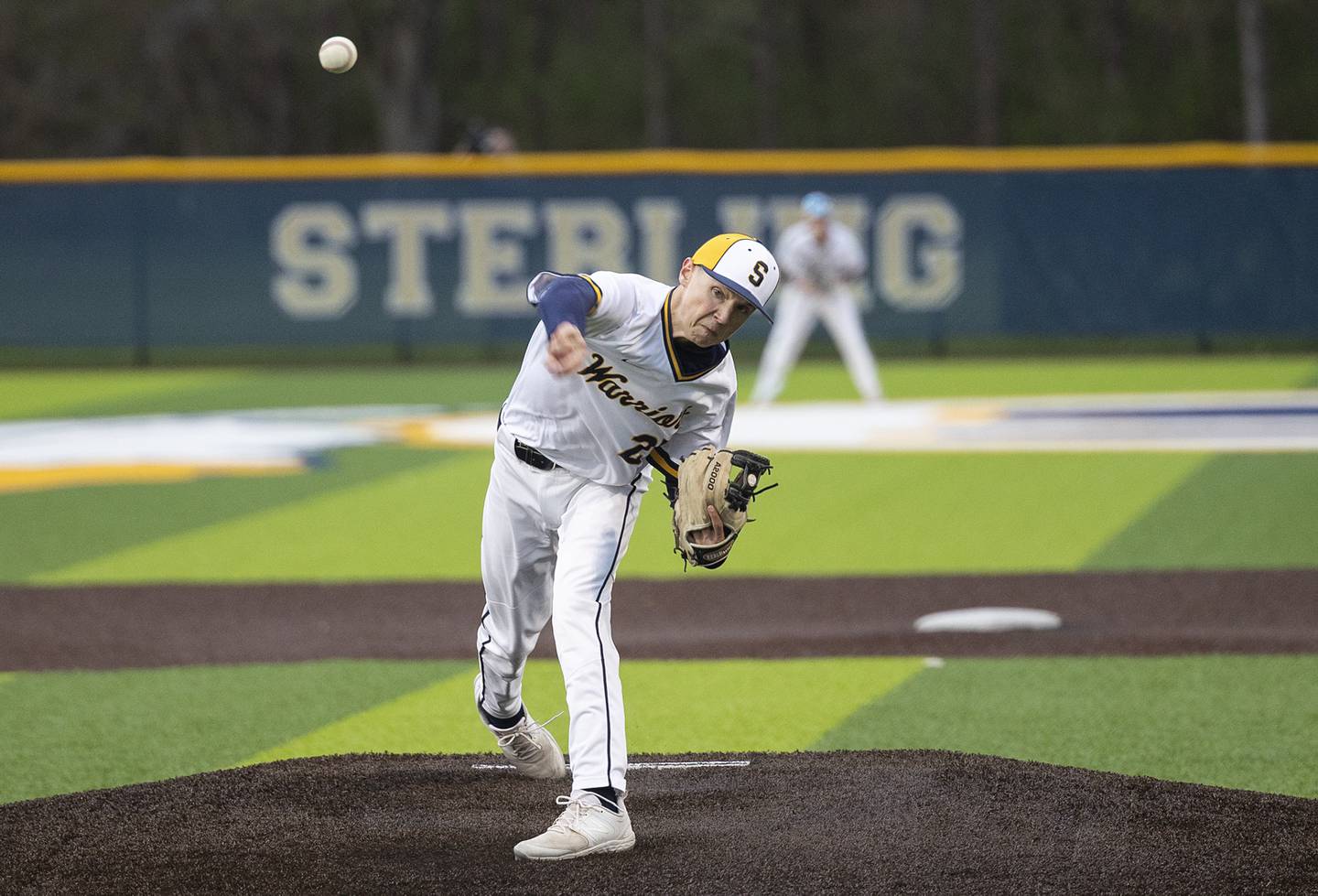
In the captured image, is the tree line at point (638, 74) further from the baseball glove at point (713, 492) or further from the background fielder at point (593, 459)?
the baseball glove at point (713, 492)

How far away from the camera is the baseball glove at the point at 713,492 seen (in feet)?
18.6

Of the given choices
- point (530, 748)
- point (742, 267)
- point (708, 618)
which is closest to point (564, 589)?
point (530, 748)

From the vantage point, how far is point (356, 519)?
1332cm

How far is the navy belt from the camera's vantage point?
19.4ft

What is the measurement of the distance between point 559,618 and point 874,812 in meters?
1.13

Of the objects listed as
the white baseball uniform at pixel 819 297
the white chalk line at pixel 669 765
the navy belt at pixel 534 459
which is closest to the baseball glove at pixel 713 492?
the navy belt at pixel 534 459

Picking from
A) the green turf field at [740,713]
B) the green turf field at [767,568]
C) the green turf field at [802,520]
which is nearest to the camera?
the green turf field at [740,713]

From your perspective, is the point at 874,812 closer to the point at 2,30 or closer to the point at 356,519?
the point at 356,519

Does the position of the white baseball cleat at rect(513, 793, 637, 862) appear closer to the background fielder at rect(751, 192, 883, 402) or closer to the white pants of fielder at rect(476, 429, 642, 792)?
the white pants of fielder at rect(476, 429, 642, 792)

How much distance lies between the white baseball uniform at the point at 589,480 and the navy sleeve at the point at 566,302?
55 millimetres

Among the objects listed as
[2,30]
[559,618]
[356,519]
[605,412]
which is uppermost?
[2,30]

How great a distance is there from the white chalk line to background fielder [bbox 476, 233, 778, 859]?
494 millimetres

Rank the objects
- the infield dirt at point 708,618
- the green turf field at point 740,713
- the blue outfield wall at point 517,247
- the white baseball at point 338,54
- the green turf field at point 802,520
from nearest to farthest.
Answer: the green turf field at point 740,713 < the white baseball at point 338,54 < the infield dirt at point 708,618 < the green turf field at point 802,520 < the blue outfield wall at point 517,247

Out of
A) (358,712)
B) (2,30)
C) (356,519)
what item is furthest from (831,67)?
(358,712)
